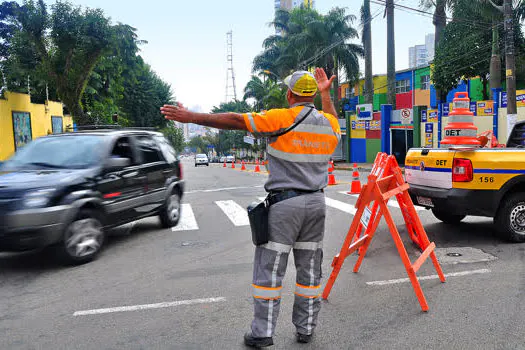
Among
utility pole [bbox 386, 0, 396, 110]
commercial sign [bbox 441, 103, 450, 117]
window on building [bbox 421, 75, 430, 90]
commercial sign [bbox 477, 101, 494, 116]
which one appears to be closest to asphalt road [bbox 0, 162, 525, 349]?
commercial sign [bbox 477, 101, 494, 116]

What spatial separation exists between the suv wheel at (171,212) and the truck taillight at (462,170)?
481cm

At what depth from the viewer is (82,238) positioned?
613cm

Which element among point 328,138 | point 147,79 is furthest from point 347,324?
point 147,79

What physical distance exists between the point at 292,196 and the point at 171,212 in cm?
561

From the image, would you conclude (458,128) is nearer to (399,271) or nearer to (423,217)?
(423,217)

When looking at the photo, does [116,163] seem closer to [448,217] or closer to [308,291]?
[308,291]

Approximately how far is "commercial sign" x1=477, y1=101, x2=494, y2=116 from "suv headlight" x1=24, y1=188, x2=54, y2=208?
77.2ft

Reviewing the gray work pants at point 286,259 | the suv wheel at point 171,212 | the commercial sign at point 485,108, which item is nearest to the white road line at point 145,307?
the gray work pants at point 286,259

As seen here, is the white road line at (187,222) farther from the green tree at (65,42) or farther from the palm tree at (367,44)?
the palm tree at (367,44)

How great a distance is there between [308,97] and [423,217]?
6128 mm

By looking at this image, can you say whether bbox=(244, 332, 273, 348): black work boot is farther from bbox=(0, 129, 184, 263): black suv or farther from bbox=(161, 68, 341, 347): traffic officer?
bbox=(0, 129, 184, 263): black suv

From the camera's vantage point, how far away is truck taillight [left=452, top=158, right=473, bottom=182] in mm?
6410

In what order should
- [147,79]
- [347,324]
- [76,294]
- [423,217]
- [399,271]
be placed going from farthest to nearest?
1. [147,79]
2. [423,217]
3. [399,271]
4. [76,294]
5. [347,324]

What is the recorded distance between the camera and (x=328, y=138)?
11.8ft
